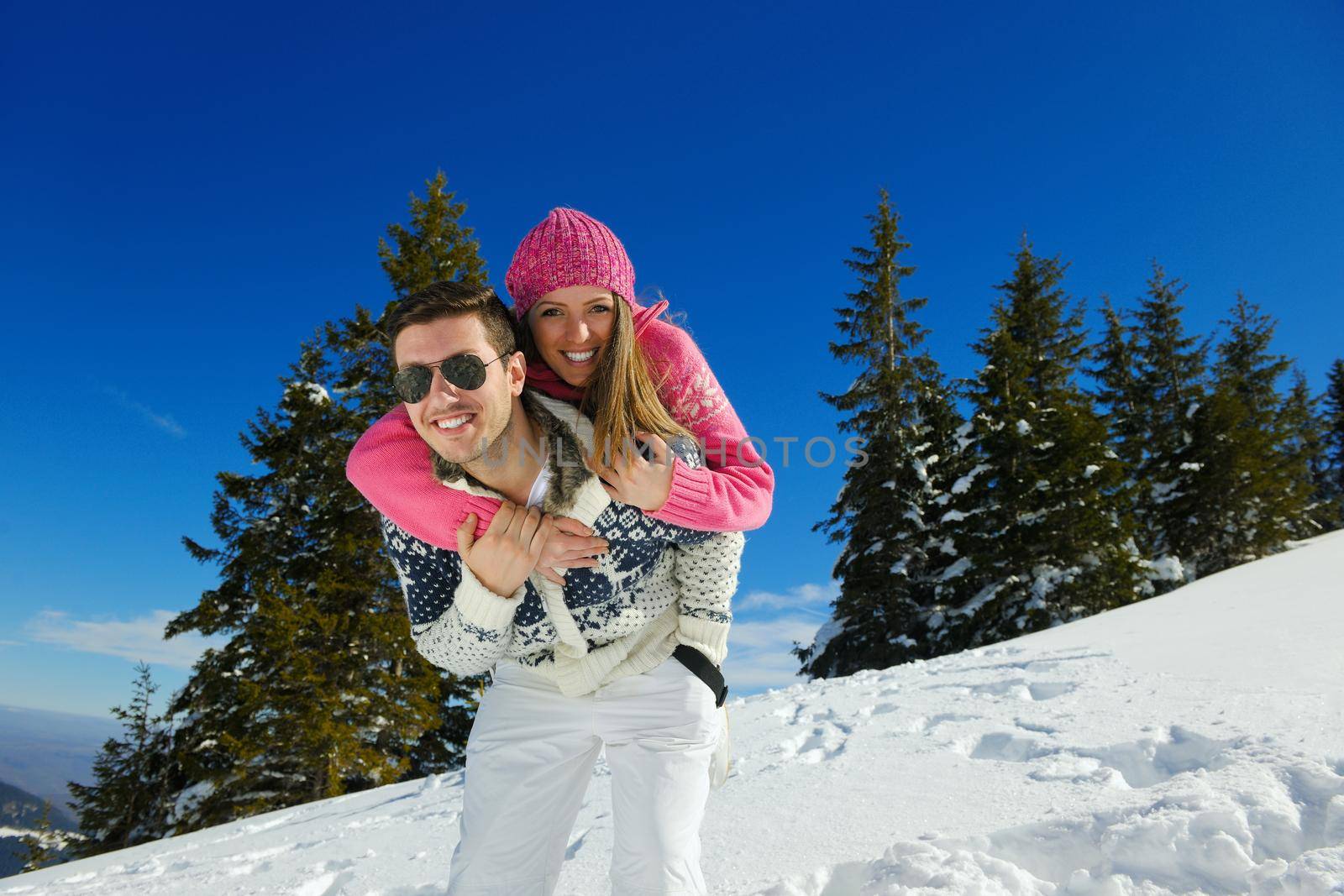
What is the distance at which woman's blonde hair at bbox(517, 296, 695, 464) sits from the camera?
1945 mm

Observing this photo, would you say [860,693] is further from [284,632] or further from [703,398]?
[284,632]

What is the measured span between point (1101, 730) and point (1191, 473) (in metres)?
21.4

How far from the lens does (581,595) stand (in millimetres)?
2061

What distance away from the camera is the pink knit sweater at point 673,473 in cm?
192

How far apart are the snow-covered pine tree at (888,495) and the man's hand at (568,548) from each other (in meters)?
14.5

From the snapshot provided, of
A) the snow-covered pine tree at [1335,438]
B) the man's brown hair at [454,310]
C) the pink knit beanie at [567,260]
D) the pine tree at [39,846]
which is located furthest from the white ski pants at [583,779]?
the snow-covered pine tree at [1335,438]

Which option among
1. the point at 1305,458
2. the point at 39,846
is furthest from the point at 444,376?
the point at 1305,458

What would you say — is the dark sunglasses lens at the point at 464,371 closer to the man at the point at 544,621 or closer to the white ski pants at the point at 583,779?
the man at the point at 544,621

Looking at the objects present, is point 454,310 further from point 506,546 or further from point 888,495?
point 888,495

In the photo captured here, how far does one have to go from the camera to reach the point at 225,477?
1489cm

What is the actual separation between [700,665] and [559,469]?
71 centimetres

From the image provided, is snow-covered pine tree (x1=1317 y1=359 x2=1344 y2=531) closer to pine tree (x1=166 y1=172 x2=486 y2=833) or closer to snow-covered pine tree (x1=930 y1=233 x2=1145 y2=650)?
snow-covered pine tree (x1=930 y1=233 x2=1145 y2=650)

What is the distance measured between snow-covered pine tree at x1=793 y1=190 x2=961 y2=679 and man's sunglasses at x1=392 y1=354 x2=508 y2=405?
1467 centimetres

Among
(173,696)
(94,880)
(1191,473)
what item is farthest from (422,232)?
(1191,473)
